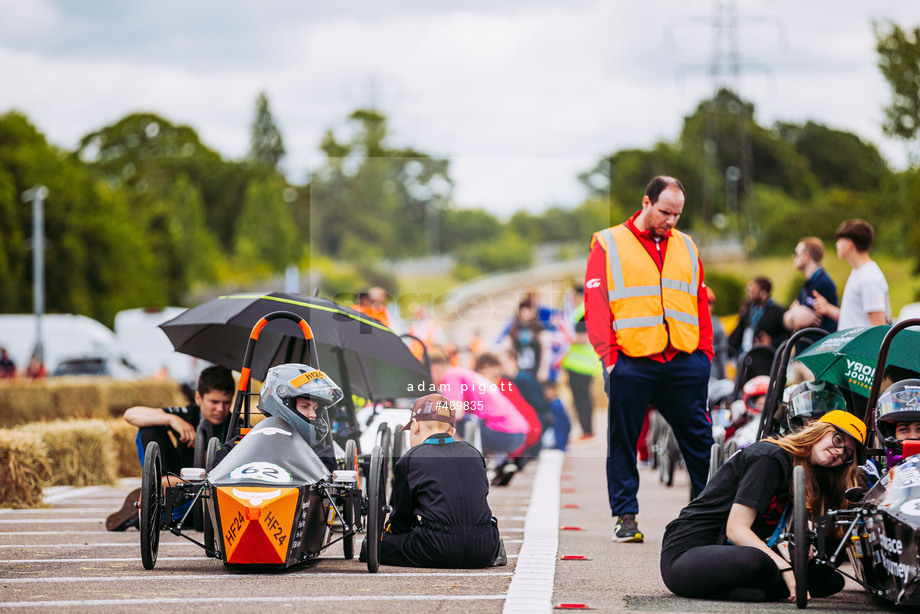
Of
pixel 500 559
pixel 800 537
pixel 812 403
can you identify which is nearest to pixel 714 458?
pixel 812 403

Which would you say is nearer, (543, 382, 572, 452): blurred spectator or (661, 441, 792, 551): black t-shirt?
(661, 441, 792, 551): black t-shirt

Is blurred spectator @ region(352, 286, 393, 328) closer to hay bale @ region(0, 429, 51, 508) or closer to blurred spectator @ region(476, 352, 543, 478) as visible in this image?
blurred spectator @ region(476, 352, 543, 478)

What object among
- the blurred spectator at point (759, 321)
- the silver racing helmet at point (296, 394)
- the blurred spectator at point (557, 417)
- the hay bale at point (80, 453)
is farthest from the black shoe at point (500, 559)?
the blurred spectator at point (557, 417)

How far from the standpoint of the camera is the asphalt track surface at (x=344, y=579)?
6.19m

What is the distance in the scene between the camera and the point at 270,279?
302ft

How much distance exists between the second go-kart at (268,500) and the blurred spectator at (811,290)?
4274 mm

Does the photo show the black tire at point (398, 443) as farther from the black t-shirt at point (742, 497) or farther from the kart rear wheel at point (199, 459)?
the black t-shirt at point (742, 497)

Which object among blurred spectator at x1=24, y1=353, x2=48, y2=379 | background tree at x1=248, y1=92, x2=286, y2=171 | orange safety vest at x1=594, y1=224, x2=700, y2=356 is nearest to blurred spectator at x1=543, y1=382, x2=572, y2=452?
orange safety vest at x1=594, y1=224, x2=700, y2=356

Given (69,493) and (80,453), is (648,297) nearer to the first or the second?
(69,493)

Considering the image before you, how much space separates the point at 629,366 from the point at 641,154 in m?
79.2

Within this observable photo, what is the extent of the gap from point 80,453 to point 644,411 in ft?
23.1

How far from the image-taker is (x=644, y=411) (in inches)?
339

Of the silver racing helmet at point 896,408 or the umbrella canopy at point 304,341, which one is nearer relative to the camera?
the silver racing helmet at point 896,408

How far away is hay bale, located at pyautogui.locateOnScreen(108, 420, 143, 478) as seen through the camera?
595 inches
